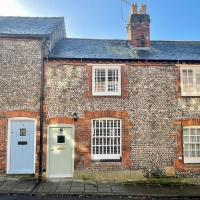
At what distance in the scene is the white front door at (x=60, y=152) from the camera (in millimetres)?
13250

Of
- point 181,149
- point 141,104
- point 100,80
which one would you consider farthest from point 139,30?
point 181,149

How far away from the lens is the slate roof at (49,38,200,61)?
14.2 metres

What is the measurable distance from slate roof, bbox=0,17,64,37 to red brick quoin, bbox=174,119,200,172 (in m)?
7.50

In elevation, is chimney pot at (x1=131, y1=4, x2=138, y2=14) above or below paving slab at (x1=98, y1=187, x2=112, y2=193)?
above

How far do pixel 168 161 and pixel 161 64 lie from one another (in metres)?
4.51

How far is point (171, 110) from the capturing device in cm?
1378

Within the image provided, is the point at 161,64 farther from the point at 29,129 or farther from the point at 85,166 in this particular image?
the point at 29,129

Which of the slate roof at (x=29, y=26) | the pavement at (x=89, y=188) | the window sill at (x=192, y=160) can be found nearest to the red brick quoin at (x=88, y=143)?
the pavement at (x=89, y=188)

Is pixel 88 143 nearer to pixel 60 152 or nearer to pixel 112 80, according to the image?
pixel 60 152

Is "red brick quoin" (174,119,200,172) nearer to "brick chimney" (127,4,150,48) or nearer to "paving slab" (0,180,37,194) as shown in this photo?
"brick chimney" (127,4,150,48)

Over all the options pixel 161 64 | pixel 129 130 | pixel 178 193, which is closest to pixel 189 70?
pixel 161 64

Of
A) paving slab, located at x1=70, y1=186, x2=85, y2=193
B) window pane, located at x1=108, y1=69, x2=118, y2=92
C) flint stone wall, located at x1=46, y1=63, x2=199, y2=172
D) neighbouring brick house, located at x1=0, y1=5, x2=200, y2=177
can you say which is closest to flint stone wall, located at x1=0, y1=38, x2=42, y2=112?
neighbouring brick house, located at x1=0, y1=5, x2=200, y2=177

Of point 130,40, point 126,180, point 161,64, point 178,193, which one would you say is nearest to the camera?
point 178,193

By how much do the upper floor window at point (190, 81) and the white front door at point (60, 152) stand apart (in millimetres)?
5667
